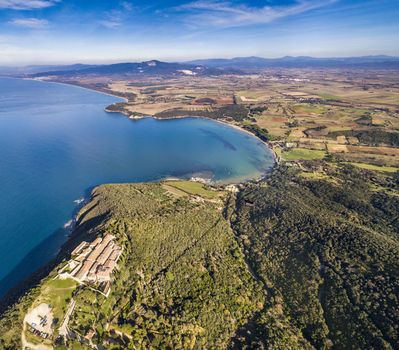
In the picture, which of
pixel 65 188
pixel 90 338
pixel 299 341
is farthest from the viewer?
pixel 65 188

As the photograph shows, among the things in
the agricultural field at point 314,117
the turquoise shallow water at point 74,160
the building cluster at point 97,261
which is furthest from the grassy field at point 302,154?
the building cluster at point 97,261

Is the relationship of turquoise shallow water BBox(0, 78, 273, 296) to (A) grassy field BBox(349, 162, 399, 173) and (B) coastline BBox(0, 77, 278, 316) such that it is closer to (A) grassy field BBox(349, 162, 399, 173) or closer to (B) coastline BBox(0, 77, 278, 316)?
(B) coastline BBox(0, 77, 278, 316)

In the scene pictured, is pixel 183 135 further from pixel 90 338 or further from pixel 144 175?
pixel 90 338

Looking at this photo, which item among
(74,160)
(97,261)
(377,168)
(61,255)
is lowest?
(377,168)

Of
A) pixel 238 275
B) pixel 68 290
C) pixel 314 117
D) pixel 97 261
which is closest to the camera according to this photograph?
pixel 68 290

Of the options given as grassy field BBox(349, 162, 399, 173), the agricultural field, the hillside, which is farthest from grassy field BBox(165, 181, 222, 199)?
grassy field BBox(349, 162, 399, 173)

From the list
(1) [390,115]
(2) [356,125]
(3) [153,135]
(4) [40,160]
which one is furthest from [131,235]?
(1) [390,115]

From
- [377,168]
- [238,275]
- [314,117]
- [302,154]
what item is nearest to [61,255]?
[238,275]

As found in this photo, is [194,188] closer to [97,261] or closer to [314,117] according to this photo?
[97,261]
